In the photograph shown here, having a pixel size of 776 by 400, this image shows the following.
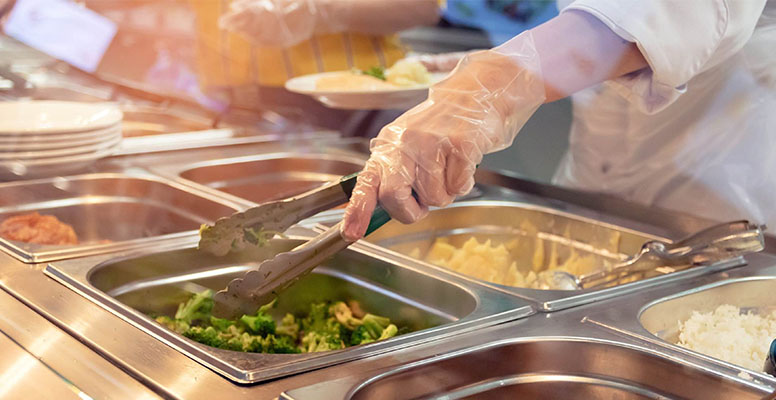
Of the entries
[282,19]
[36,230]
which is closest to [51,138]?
[36,230]

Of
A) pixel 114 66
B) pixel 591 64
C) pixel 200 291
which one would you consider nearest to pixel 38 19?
pixel 114 66

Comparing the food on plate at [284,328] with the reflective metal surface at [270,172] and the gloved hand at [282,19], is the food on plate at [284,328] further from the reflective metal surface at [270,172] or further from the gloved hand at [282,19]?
the gloved hand at [282,19]

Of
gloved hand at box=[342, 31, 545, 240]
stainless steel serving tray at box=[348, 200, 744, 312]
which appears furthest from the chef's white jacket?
stainless steel serving tray at box=[348, 200, 744, 312]

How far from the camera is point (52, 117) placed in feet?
5.45

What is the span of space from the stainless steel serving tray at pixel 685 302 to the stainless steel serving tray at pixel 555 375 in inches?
1.2

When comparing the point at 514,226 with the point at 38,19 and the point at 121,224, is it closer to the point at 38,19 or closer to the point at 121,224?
the point at 121,224

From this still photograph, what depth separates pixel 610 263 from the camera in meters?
1.33

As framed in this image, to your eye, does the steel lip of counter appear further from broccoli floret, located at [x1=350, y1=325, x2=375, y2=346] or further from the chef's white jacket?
the chef's white jacket

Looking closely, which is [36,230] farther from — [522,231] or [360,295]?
[522,231]

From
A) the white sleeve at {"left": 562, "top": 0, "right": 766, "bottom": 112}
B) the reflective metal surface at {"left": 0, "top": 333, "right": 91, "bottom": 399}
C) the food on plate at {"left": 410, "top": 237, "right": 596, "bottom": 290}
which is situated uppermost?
the white sleeve at {"left": 562, "top": 0, "right": 766, "bottom": 112}

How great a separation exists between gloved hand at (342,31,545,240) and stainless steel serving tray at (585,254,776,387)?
249 mm

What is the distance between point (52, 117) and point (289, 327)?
871mm

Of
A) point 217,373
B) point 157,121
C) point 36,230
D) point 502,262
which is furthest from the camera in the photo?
point 157,121

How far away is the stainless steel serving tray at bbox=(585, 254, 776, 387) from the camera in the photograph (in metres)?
0.89
